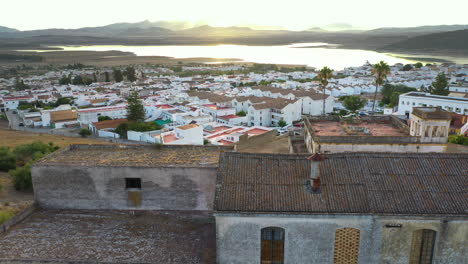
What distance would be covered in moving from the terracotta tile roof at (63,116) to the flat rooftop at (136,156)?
4763cm

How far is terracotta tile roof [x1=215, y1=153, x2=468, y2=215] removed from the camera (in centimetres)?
1107

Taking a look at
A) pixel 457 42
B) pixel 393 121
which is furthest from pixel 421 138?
pixel 457 42

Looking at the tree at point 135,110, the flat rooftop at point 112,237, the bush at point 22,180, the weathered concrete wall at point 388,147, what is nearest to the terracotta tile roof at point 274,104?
the tree at point 135,110

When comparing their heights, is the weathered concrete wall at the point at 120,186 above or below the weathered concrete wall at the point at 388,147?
below

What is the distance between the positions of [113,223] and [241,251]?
5945 mm

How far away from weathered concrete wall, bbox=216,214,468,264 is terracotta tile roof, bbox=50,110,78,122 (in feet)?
189

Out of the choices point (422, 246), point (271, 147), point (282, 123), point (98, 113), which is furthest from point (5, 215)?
point (98, 113)

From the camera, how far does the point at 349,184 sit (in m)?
11.8

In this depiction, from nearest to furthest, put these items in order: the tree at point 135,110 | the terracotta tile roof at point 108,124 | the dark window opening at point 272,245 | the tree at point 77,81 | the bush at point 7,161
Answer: the dark window opening at point 272,245, the bush at point 7,161, the terracotta tile roof at point 108,124, the tree at point 135,110, the tree at point 77,81

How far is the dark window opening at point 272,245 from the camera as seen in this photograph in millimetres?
11375

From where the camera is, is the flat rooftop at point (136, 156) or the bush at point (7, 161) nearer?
the flat rooftop at point (136, 156)

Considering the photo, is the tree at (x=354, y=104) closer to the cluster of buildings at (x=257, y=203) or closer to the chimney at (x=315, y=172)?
the cluster of buildings at (x=257, y=203)

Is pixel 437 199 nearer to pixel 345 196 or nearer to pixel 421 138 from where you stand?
pixel 345 196

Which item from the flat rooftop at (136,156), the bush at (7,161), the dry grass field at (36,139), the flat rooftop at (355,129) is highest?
the flat rooftop at (355,129)
